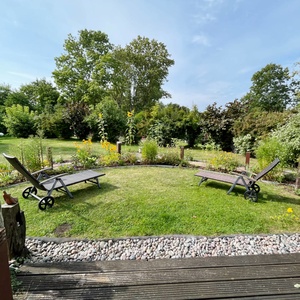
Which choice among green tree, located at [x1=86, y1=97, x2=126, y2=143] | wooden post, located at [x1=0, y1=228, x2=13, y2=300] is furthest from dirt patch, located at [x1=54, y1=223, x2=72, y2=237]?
green tree, located at [x1=86, y1=97, x2=126, y2=143]

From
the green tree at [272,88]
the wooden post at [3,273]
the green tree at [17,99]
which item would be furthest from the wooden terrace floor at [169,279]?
the green tree at [17,99]

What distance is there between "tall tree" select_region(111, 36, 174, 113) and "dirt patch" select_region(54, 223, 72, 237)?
65.8ft

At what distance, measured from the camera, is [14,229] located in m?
2.18

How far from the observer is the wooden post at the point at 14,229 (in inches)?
84.4

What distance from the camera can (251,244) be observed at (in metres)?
2.59

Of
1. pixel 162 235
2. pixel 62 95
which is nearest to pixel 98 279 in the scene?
pixel 162 235

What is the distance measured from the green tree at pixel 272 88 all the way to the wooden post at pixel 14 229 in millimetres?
24962

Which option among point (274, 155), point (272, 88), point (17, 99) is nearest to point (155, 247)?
point (274, 155)

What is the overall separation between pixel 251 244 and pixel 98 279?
2.03 m

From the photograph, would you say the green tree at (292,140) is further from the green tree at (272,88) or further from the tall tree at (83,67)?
the green tree at (272,88)

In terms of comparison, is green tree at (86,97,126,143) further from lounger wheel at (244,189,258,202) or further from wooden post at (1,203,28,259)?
wooden post at (1,203,28,259)

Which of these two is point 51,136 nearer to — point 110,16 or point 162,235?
point 110,16

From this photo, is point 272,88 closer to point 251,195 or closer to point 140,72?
point 140,72

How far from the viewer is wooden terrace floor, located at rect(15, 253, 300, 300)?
1.75 metres
